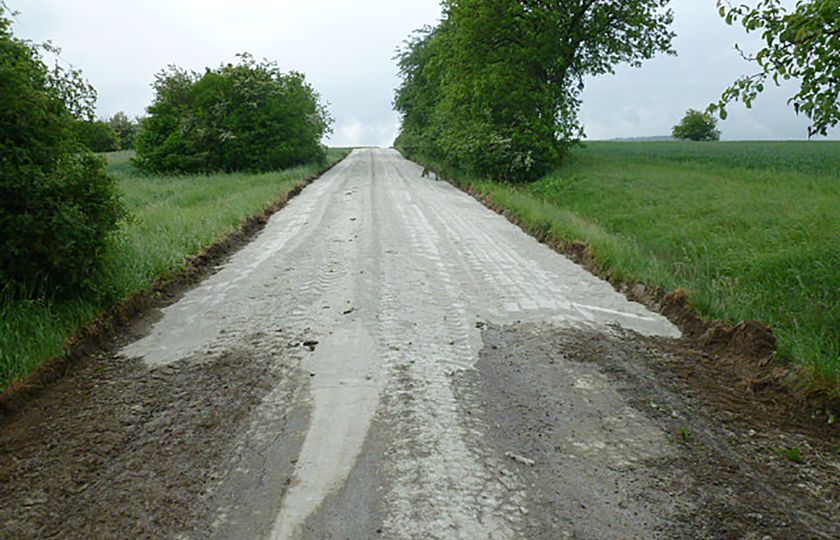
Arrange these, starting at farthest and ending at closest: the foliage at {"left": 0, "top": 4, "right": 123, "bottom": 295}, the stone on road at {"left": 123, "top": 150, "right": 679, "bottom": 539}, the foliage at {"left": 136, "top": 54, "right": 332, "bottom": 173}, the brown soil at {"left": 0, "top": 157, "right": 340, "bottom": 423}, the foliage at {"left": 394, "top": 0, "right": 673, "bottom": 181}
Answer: the foliage at {"left": 136, "top": 54, "right": 332, "bottom": 173} < the foliage at {"left": 394, "top": 0, "right": 673, "bottom": 181} < the foliage at {"left": 0, "top": 4, "right": 123, "bottom": 295} < the brown soil at {"left": 0, "top": 157, "right": 340, "bottom": 423} < the stone on road at {"left": 123, "top": 150, "right": 679, "bottom": 539}

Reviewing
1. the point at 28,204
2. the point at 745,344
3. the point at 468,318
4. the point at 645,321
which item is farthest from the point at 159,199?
the point at 745,344

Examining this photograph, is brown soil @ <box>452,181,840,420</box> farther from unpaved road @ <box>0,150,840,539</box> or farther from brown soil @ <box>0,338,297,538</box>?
brown soil @ <box>0,338,297,538</box>

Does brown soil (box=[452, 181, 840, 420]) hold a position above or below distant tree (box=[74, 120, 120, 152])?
below

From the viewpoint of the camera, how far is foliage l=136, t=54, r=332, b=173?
89.7 ft

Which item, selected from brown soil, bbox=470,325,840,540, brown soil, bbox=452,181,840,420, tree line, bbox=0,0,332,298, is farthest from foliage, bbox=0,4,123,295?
brown soil, bbox=452,181,840,420

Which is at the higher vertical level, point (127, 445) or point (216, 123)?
point (216, 123)

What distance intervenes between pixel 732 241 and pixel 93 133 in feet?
28.5

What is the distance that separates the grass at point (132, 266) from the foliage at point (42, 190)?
0.88 feet

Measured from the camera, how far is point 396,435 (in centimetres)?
363

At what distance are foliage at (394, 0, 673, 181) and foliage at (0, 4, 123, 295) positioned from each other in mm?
15810

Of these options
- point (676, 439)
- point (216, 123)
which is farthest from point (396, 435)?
point (216, 123)

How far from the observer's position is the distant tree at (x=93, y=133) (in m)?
6.53

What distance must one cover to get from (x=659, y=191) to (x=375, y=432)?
533 inches

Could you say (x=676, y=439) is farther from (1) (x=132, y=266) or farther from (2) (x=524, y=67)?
(2) (x=524, y=67)
